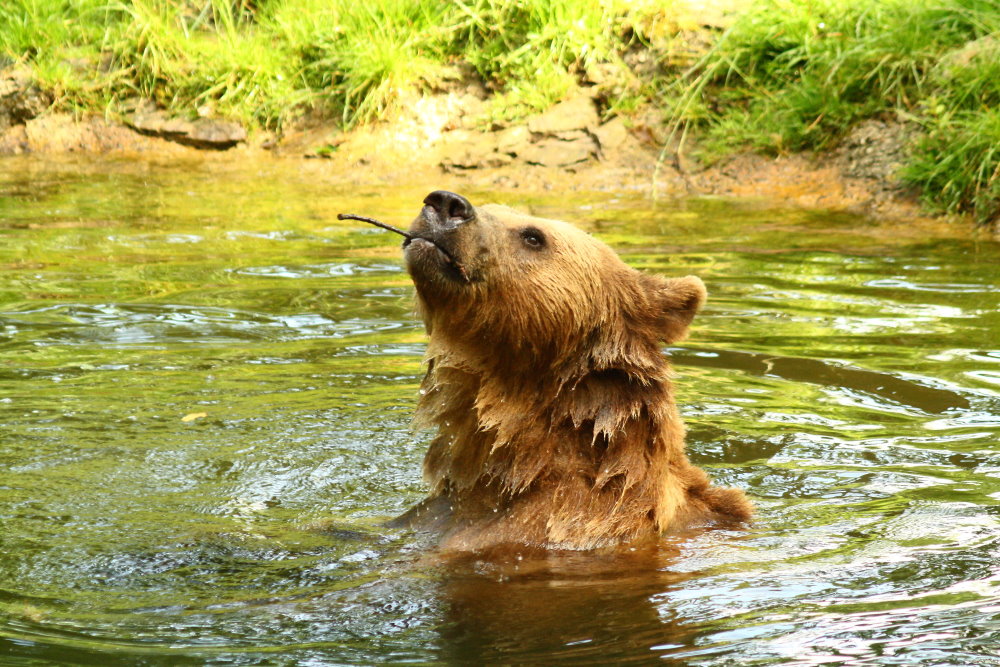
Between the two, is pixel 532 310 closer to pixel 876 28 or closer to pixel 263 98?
pixel 876 28

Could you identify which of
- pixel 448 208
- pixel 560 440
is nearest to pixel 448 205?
pixel 448 208

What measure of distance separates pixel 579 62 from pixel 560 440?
924 cm

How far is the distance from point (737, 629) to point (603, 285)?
1561mm

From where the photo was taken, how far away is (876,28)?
38.7 ft

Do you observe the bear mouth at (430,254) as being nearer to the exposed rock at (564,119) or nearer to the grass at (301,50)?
the exposed rock at (564,119)

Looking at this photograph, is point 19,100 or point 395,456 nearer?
point 395,456

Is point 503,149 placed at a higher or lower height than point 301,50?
lower

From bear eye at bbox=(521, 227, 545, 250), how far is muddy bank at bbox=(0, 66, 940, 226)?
22.5 ft

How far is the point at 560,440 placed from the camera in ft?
15.2

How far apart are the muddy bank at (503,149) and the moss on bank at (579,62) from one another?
0.61ft

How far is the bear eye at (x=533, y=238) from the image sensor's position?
15.5 ft

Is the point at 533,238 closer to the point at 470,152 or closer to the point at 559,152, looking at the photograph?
the point at 559,152

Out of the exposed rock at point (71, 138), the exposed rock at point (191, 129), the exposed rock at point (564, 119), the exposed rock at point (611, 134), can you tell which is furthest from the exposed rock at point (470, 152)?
the exposed rock at point (71, 138)

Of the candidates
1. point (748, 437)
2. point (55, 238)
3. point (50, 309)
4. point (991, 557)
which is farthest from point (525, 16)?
A: point (991, 557)
